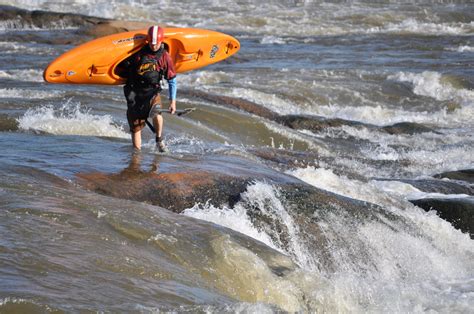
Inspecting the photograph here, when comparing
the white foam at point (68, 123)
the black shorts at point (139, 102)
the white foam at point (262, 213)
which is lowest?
the white foam at point (68, 123)

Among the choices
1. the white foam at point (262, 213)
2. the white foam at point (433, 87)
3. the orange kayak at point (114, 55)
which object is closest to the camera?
the white foam at point (262, 213)

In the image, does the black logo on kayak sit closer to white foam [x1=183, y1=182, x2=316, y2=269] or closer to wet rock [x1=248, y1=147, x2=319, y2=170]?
wet rock [x1=248, y1=147, x2=319, y2=170]

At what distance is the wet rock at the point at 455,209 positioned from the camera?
9781 mm

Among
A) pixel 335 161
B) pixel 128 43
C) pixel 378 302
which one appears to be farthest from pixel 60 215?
pixel 335 161

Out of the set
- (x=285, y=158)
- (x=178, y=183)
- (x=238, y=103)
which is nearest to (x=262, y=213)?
(x=178, y=183)

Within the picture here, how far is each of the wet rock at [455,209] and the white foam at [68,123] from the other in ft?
12.7

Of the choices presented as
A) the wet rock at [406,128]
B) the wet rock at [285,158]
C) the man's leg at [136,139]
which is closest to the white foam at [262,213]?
the man's leg at [136,139]

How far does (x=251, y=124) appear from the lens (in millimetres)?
14461

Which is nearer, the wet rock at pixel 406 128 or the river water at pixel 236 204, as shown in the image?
the river water at pixel 236 204

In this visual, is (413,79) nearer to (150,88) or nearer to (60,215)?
(150,88)

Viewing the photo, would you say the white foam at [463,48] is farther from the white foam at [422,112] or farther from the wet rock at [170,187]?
the wet rock at [170,187]

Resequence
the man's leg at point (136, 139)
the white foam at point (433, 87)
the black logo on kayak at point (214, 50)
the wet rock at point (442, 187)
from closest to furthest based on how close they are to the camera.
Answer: the man's leg at point (136, 139)
the wet rock at point (442, 187)
the black logo on kayak at point (214, 50)
the white foam at point (433, 87)

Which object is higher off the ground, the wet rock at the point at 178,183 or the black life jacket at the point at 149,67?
the black life jacket at the point at 149,67

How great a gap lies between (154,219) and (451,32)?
24.9m
